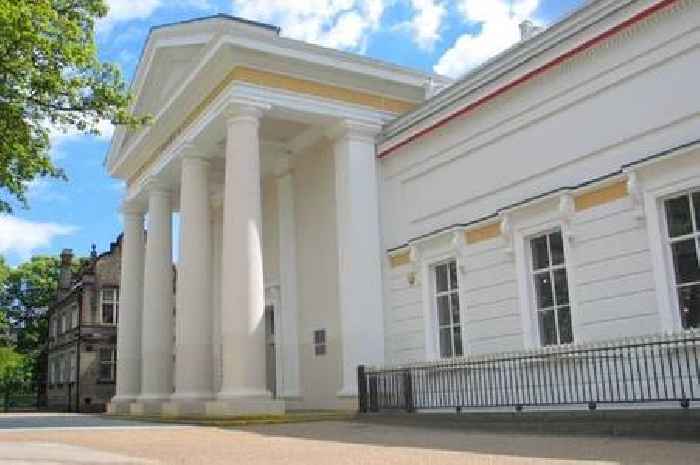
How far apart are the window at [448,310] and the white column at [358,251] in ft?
5.79

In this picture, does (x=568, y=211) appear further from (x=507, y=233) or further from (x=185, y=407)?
(x=185, y=407)

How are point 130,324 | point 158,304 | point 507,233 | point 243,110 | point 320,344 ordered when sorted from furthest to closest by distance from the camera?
point 130,324 < point 158,304 < point 320,344 < point 243,110 < point 507,233

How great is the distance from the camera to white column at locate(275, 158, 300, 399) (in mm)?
19531

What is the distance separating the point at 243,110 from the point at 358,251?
4.02 m

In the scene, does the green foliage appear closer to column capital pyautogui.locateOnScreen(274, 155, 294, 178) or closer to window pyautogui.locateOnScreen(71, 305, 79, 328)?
window pyautogui.locateOnScreen(71, 305, 79, 328)

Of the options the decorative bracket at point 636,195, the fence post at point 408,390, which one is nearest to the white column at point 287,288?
the fence post at point 408,390

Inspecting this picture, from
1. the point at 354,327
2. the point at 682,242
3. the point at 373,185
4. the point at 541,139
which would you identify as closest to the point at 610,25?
the point at 541,139

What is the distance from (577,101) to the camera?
12.7 metres

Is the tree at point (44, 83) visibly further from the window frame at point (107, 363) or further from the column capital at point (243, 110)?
the window frame at point (107, 363)

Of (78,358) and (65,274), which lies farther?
(65,274)

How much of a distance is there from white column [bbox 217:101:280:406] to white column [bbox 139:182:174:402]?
5.90 metres

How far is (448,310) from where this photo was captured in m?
15.1

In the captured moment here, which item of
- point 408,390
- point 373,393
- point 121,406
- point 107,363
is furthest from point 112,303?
point 408,390

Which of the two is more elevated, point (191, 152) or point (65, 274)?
point (65, 274)
